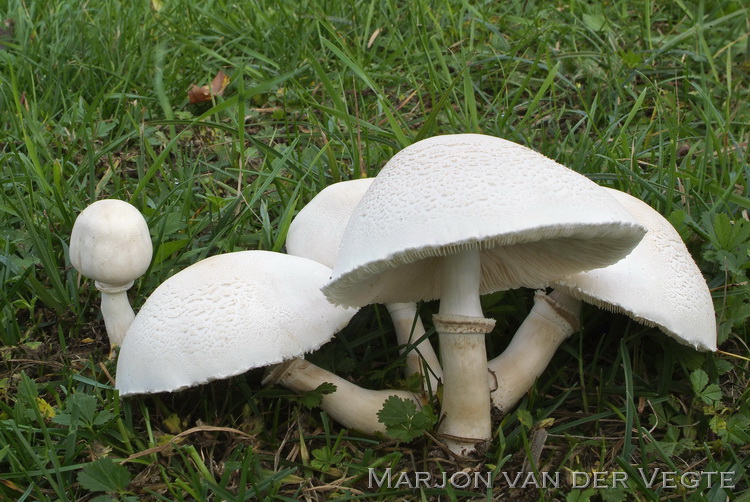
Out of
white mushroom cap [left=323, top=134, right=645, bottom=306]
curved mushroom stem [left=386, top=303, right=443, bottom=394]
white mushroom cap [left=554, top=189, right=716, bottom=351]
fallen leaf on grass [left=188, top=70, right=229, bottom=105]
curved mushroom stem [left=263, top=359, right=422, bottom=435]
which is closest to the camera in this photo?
white mushroom cap [left=323, top=134, right=645, bottom=306]

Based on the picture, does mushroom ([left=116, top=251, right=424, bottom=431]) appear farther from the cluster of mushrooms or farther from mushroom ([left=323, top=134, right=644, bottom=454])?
mushroom ([left=323, top=134, right=644, bottom=454])

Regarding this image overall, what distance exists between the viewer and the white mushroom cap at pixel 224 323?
229 centimetres

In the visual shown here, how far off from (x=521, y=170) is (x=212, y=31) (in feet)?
11.7

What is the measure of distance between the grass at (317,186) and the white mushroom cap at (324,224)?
382mm

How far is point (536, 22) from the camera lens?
4754mm

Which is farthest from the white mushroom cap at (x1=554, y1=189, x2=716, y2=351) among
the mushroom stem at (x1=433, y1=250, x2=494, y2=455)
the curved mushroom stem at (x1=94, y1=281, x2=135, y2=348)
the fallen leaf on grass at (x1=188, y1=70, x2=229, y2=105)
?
the fallen leaf on grass at (x1=188, y1=70, x2=229, y2=105)

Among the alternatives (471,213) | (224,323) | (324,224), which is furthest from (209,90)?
(471,213)

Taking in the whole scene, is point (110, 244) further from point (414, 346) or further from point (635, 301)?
point (635, 301)

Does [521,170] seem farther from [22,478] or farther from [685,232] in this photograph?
[22,478]

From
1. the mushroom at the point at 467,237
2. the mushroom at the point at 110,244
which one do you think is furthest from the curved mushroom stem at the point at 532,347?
the mushroom at the point at 110,244

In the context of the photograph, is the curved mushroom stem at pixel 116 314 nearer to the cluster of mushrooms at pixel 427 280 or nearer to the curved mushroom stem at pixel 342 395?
the cluster of mushrooms at pixel 427 280

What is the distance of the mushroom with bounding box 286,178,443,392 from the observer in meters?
2.83

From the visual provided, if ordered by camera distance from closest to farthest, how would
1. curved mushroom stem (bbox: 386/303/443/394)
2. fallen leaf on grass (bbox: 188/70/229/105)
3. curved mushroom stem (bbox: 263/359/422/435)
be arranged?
curved mushroom stem (bbox: 263/359/422/435) < curved mushroom stem (bbox: 386/303/443/394) < fallen leaf on grass (bbox: 188/70/229/105)

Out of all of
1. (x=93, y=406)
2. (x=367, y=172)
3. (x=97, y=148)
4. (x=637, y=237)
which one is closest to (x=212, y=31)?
(x=97, y=148)
